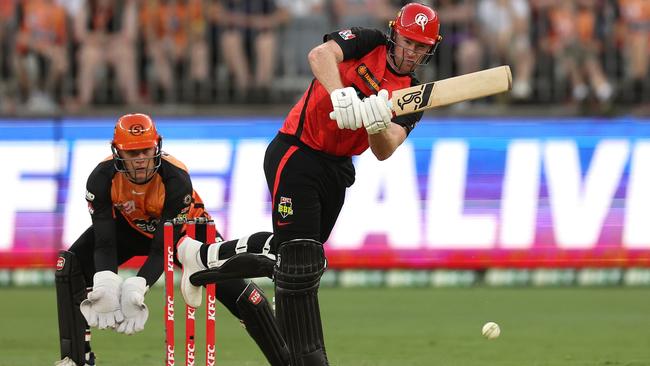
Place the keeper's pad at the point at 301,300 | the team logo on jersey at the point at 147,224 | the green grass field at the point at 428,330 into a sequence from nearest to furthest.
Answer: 1. the keeper's pad at the point at 301,300
2. the team logo on jersey at the point at 147,224
3. the green grass field at the point at 428,330

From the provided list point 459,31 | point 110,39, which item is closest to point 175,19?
point 110,39

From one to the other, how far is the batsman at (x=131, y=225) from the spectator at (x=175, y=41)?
23.8 feet

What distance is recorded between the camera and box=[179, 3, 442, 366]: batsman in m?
7.58

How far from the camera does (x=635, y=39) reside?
15938 millimetres

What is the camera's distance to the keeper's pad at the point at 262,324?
844 centimetres

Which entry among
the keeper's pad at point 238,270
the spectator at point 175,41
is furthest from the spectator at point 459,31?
the keeper's pad at point 238,270

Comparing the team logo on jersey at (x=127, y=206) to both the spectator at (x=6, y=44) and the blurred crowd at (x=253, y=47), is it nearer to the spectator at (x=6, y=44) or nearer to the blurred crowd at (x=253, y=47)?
the blurred crowd at (x=253, y=47)

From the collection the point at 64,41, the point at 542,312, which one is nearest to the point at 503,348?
the point at 542,312

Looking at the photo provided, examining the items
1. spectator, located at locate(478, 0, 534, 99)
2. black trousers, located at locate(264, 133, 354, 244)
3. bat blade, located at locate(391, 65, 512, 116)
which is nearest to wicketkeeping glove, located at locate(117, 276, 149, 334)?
black trousers, located at locate(264, 133, 354, 244)

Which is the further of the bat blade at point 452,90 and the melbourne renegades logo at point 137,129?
the melbourne renegades logo at point 137,129

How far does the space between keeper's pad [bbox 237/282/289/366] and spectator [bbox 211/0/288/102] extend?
7.62m

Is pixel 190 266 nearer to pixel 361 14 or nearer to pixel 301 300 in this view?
pixel 301 300

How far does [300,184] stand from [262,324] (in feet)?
3.93

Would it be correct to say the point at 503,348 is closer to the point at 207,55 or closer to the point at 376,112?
the point at 376,112
